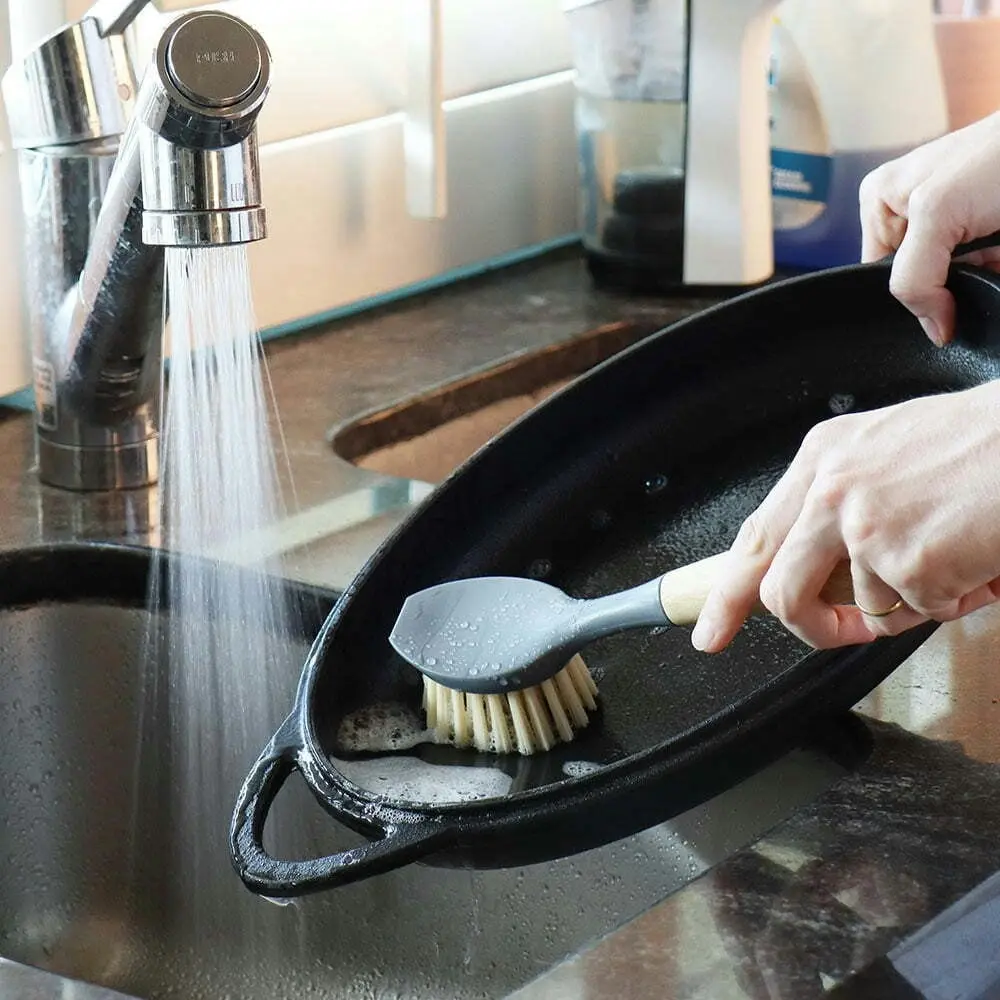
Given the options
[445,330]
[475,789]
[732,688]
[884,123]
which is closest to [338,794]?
[475,789]

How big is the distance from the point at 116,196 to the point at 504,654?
0.90 ft

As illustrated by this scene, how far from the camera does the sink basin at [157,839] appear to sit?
74cm

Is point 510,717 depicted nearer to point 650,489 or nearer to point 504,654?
point 504,654

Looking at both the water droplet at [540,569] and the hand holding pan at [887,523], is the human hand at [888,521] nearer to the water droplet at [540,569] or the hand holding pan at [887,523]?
the hand holding pan at [887,523]

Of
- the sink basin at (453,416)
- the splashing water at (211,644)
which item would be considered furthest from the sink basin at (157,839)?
the sink basin at (453,416)

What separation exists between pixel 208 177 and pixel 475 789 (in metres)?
0.26

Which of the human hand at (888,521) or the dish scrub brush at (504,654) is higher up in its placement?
the human hand at (888,521)

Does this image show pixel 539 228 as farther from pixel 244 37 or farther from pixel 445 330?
pixel 244 37

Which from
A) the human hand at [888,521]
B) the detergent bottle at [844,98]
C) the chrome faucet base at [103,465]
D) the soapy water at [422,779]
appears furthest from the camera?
the detergent bottle at [844,98]

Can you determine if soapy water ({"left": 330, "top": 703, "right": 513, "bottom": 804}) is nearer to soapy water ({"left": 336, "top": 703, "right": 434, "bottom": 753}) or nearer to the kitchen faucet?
soapy water ({"left": 336, "top": 703, "right": 434, "bottom": 753})

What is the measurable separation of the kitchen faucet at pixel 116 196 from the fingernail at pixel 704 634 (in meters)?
0.26

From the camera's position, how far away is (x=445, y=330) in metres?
1.16

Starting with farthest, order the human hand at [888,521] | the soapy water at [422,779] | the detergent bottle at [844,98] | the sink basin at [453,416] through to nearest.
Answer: the detergent bottle at [844,98] → the sink basin at [453,416] → the soapy water at [422,779] → the human hand at [888,521]

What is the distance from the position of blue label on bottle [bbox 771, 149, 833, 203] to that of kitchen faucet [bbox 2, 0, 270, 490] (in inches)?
22.8
